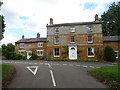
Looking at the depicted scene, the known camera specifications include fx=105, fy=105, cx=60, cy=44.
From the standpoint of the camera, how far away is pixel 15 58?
2850 cm

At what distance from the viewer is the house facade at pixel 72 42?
26297mm

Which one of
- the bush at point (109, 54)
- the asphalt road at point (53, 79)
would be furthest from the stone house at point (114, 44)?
the asphalt road at point (53, 79)

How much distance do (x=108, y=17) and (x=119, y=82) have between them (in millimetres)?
43444

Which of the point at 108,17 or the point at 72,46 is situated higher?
the point at 108,17

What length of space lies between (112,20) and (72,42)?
2620 centimetres

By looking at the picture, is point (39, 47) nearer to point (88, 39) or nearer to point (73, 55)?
point (73, 55)

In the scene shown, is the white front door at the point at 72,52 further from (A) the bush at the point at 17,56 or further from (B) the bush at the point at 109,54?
(A) the bush at the point at 17,56

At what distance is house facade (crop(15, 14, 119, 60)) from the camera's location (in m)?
26.3

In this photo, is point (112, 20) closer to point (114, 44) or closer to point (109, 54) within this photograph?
point (114, 44)

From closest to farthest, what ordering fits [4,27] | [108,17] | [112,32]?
[4,27] → [112,32] → [108,17]

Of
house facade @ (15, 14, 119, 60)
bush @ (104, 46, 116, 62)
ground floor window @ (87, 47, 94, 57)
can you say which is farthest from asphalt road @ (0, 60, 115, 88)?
house facade @ (15, 14, 119, 60)

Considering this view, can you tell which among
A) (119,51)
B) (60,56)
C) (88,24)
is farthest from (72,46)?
(119,51)

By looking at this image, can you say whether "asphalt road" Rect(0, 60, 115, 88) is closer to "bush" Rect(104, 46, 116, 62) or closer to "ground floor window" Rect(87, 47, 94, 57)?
"bush" Rect(104, 46, 116, 62)

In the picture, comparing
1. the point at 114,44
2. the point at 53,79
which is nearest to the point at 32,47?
the point at 114,44
